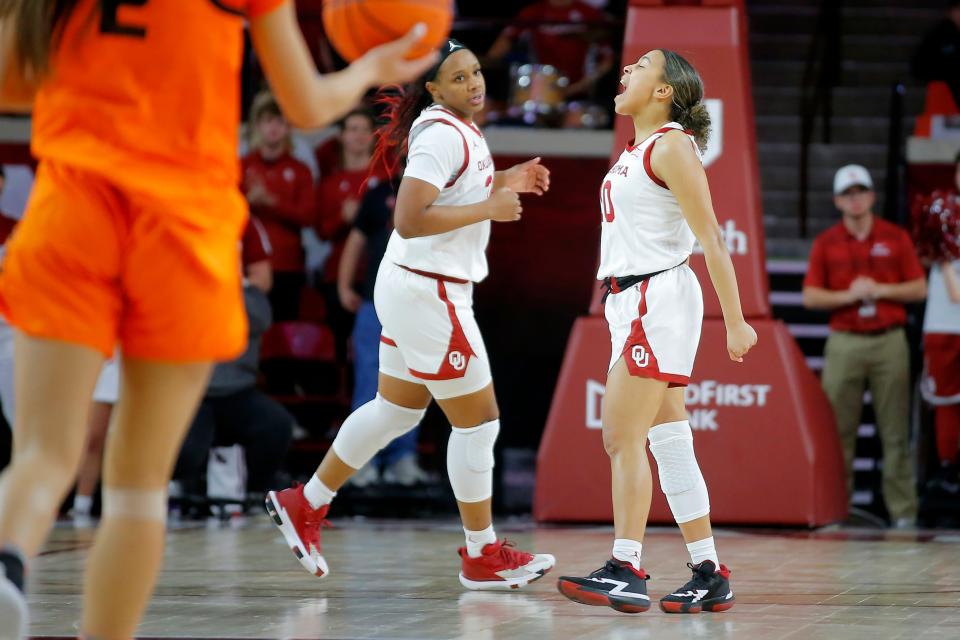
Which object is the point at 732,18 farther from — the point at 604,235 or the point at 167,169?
the point at 167,169

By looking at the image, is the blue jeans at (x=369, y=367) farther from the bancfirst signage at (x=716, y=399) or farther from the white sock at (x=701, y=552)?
the white sock at (x=701, y=552)

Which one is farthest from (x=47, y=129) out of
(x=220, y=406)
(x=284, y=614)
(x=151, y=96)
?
(x=220, y=406)

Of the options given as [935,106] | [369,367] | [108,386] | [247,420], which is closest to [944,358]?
[935,106]

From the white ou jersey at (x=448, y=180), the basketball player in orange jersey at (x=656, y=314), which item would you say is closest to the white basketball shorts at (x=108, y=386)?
the white ou jersey at (x=448, y=180)

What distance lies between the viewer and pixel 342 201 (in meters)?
10.0

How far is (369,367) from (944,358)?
3436 millimetres

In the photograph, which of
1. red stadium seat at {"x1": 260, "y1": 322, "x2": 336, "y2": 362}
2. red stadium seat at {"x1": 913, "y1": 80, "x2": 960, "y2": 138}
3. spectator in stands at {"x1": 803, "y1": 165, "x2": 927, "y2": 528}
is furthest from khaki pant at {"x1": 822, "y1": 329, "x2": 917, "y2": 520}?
red stadium seat at {"x1": 260, "y1": 322, "x2": 336, "y2": 362}

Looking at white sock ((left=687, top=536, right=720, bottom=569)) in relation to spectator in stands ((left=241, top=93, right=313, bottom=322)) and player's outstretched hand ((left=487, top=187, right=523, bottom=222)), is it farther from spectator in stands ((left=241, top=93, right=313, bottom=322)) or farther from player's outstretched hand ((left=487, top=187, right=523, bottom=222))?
spectator in stands ((left=241, top=93, right=313, bottom=322))

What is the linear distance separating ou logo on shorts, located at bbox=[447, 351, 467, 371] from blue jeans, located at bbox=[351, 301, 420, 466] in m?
3.30

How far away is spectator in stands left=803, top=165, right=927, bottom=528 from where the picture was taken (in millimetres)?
8906

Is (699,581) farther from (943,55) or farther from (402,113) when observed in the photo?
(943,55)

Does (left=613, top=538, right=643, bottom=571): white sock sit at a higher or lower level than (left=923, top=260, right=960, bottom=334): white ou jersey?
lower

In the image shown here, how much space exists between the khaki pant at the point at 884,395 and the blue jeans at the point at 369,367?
258 centimetres

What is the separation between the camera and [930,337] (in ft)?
29.8
